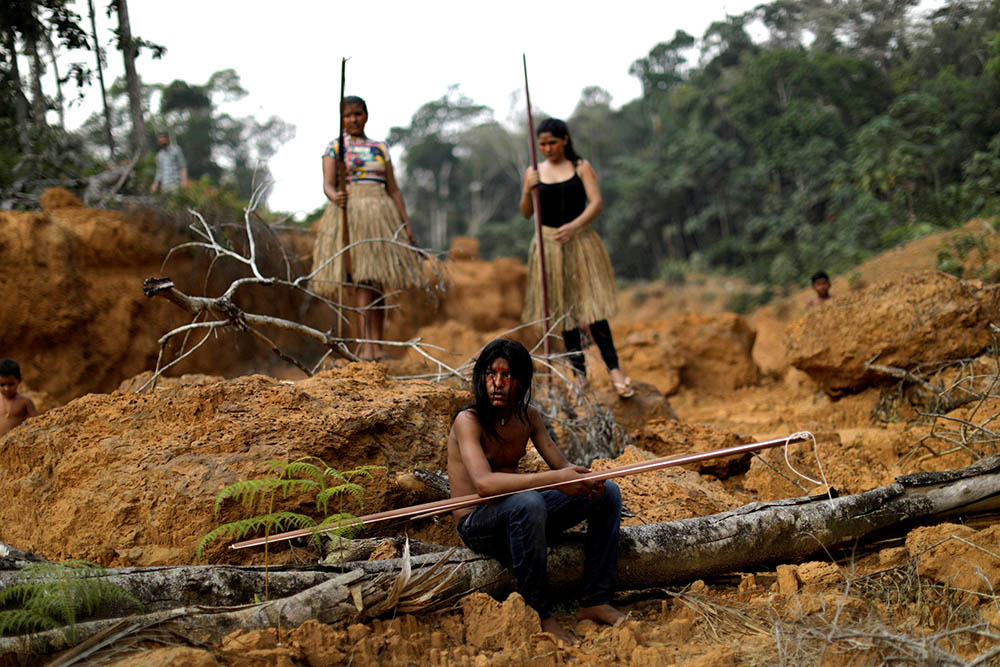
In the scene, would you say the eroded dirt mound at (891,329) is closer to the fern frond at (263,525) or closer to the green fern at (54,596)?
the fern frond at (263,525)

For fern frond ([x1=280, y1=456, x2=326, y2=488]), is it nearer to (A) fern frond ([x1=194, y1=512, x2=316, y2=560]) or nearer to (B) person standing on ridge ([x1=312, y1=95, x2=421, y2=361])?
(A) fern frond ([x1=194, y1=512, x2=316, y2=560])

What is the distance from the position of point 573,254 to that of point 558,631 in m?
2.82

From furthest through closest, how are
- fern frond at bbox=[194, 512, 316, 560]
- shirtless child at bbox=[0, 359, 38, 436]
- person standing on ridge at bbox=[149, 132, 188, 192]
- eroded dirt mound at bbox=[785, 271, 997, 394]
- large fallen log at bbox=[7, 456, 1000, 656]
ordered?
person standing on ridge at bbox=[149, 132, 188, 192] → eroded dirt mound at bbox=[785, 271, 997, 394] → shirtless child at bbox=[0, 359, 38, 436] → fern frond at bbox=[194, 512, 316, 560] → large fallen log at bbox=[7, 456, 1000, 656]

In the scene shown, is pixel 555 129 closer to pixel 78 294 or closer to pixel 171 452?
pixel 171 452

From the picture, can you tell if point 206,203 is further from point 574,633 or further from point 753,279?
point 753,279

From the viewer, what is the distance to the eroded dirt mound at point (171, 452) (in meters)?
2.46

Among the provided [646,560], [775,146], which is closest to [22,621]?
[646,560]

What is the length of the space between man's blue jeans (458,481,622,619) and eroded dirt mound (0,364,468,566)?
20.2 inches

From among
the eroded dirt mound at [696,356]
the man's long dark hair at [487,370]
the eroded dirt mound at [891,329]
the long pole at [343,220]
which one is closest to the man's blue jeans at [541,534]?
the man's long dark hair at [487,370]

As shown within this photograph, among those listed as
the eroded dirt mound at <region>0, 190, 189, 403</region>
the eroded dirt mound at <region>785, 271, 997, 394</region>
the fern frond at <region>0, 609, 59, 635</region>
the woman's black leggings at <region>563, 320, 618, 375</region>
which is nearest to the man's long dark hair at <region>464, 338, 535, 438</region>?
the fern frond at <region>0, 609, 59, 635</region>

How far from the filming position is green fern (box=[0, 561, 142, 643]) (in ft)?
5.70

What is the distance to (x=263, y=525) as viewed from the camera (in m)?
2.52

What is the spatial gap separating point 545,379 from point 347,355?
3.83 feet

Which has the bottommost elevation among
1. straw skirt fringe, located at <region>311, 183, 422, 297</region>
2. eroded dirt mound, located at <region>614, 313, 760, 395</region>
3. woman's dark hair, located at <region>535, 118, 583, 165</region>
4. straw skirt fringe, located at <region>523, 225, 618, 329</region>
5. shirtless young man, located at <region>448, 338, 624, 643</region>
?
eroded dirt mound, located at <region>614, 313, 760, 395</region>
